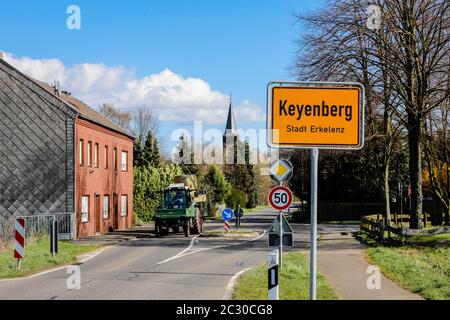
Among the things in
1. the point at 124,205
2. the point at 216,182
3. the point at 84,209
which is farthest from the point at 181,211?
the point at 216,182

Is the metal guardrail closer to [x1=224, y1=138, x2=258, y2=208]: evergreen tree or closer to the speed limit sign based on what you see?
the speed limit sign

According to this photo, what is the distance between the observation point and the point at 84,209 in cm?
3559

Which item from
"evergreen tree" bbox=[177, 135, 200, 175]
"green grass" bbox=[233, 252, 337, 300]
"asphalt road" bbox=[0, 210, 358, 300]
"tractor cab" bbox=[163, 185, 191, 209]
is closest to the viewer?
"green grass" bbox=[233, 252, 337, 300]

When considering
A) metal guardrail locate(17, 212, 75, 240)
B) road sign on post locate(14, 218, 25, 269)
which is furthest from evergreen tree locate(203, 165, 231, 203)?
road sign on post locate(14, 218, 25, 269)

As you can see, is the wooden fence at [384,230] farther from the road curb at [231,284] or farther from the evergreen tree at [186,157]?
the evergreen tree at [186,157]

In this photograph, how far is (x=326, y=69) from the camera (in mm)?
28734

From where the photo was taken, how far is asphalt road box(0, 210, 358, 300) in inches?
517

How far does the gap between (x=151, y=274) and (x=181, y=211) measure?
17.3 meters

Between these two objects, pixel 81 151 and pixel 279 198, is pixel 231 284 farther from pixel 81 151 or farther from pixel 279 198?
pixel 81 151

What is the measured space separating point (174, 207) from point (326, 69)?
11.8 metres

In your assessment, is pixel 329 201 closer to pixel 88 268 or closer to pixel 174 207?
pixel 174 207

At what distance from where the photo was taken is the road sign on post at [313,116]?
8500 millimetres

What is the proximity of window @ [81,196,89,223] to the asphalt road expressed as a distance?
750 centimetres

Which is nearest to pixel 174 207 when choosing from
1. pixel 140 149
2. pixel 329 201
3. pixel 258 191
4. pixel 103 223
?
pixel 103 223
